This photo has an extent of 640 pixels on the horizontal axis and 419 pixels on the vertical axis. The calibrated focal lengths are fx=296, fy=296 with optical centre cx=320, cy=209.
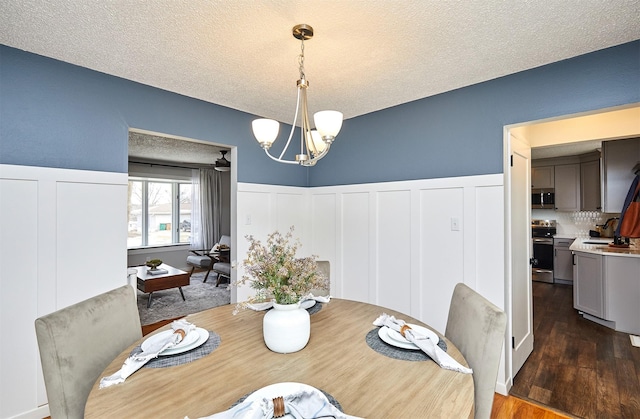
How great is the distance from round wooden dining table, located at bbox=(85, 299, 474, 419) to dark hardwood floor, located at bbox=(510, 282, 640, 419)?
1.64 m

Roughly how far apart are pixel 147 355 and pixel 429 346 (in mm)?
1096

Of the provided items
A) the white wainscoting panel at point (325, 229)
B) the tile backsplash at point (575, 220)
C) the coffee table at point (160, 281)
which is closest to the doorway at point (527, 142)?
the white wainscoting panel at point (325, 229)

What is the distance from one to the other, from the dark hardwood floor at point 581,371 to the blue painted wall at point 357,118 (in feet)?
5.52

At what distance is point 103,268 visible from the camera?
87.0 inches

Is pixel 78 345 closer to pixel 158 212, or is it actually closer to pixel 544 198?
pixel 158 212

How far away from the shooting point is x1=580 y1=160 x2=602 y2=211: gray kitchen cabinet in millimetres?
4875

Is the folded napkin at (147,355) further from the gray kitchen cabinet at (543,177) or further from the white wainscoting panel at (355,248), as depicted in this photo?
the gray kitchen cabinet at (543,177)

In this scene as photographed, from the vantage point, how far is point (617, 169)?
13.0ft

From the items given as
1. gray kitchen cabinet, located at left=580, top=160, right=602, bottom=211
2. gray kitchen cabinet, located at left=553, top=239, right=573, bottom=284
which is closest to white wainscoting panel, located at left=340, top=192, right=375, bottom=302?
gray kitchen cabinet, located at left=553, top=239, right=573, bottom=284

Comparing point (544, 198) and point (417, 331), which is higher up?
point (544, 198)

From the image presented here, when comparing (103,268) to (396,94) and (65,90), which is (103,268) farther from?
(396,94)

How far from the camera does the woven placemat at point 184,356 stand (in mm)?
1127

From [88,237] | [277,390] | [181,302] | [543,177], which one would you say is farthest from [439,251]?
[543,177]

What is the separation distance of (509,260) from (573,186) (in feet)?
14.3
